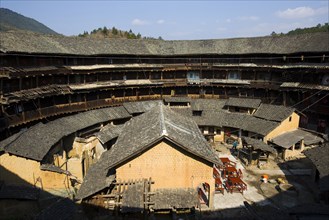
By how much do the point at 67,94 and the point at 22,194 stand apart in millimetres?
26612

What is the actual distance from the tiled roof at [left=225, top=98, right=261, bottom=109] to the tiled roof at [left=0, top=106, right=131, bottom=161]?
23.1 meters

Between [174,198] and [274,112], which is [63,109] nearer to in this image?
[174,198]

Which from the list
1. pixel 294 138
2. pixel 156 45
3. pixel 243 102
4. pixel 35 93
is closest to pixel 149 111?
pixel 35 93

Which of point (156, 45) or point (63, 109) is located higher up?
point (156, 45)

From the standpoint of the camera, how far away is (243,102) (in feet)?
179

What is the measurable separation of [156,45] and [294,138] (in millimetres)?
38654

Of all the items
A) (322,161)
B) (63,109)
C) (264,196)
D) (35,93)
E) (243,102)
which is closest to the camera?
(322,161)

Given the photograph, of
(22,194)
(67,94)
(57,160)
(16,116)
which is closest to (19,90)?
(16,116)

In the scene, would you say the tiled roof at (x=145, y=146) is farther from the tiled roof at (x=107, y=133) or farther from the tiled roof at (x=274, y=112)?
the tiled roof at (x=274, y=112)

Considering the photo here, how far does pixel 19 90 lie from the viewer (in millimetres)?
39625

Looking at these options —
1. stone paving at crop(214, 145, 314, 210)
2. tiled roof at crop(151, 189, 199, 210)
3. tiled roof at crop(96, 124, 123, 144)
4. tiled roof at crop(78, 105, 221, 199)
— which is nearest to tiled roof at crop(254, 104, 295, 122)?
stone paving at crop(214, 145, 314, 210)

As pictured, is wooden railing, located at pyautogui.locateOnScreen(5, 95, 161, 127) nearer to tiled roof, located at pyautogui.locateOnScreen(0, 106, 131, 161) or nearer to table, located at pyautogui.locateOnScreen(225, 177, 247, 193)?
tiled roof, located at pyautogui.locateOnScreen(0, 106, 131, 161)

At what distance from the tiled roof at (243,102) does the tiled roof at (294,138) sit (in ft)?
31.4

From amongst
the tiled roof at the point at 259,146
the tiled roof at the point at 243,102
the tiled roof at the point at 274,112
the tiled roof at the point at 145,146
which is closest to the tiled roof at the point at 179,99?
the tiled roof at the point at 243,102
